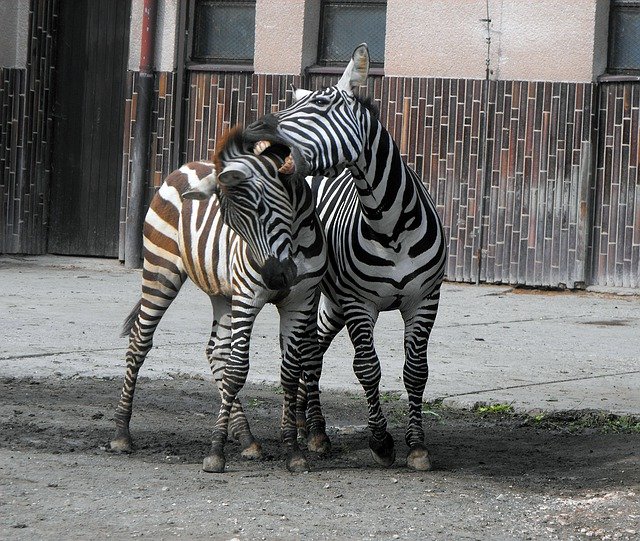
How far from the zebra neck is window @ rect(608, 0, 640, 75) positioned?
783cm

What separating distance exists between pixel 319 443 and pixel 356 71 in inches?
77.1

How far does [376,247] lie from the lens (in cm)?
635

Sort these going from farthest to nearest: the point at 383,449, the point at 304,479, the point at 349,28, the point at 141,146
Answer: the point at 141,146 < the point at 349,28 < the point at 383,449 < the point at 304,479

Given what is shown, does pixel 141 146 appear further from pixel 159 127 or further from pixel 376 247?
pixel 376 247

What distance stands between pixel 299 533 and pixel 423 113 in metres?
9.65

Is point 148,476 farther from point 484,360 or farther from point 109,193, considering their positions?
point 109,193

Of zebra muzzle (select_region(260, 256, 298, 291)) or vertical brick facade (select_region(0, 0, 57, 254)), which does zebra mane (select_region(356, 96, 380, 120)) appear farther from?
vertical brick facade (select_region(0, 0, 57, 254))

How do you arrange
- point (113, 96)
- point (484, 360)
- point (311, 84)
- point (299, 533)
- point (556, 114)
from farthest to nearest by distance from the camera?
point (113, 96) → point (311, 84) → point (556, 114) → point (484, 360) → point (299, 533)

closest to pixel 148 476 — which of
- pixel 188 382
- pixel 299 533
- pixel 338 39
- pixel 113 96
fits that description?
pixel 299 533

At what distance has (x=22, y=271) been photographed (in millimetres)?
14617

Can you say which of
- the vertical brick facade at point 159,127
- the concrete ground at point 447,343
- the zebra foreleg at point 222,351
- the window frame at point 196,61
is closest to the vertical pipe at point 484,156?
the concrete ground at point 447,343

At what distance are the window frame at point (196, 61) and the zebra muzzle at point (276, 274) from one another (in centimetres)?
934

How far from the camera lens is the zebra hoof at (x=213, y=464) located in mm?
6039

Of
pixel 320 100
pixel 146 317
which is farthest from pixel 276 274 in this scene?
pixel 146 317
